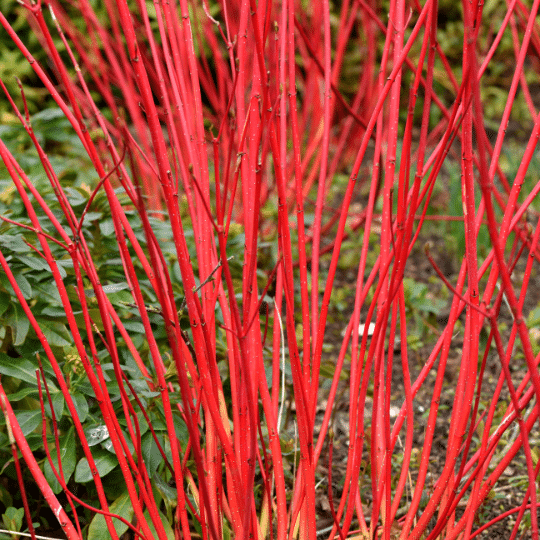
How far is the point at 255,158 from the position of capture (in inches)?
32.9

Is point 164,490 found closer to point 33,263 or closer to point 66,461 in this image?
point 66,461

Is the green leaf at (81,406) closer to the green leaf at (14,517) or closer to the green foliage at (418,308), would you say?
the green leaf at (14,517)

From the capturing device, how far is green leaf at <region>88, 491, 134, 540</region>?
109 centimetres

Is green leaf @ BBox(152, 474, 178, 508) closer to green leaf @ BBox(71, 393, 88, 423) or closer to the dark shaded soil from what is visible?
green leaf @ BBox(71, 393, 88, 423)

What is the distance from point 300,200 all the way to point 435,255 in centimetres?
175

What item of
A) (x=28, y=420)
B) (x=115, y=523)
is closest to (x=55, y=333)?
(x=28, y=420)

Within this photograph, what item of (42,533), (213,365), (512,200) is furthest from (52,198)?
(512,200)

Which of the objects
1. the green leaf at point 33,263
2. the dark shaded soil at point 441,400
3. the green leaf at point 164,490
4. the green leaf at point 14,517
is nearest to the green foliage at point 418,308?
the dark shaded soil at point 441,400

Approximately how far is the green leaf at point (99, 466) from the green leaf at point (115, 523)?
0.21 feet

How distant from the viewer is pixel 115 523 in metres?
1.10

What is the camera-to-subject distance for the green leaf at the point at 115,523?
42.9 inches

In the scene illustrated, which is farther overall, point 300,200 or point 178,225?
point 300,200

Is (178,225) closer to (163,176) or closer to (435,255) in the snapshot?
(163,176)

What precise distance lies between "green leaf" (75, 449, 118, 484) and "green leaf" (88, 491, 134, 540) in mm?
65
